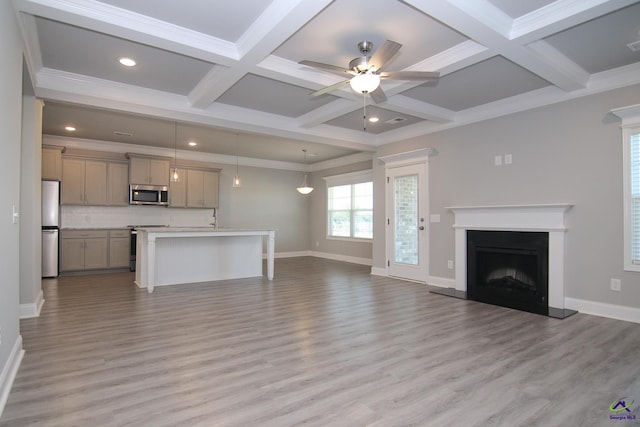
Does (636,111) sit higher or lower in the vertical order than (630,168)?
higher

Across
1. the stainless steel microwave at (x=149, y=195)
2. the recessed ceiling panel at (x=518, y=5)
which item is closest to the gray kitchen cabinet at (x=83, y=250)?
the stainless steel microwave at (x=149, y=195)

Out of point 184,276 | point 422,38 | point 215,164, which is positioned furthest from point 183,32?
point 215,164

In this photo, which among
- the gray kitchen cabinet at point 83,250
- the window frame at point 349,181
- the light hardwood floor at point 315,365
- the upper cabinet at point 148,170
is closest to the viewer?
the light hardwood floor at point 315,365

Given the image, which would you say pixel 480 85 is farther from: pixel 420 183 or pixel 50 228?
pixel 50 228

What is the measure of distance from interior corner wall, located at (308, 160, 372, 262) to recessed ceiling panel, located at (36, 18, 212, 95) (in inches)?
205

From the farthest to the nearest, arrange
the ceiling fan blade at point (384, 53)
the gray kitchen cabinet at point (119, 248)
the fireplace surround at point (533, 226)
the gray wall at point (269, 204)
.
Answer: the gray wall at point (269, 204)
the gray kitchen cabinet at point (119, 248)
the fireplace surround at point (533, 226)
the ceiling fan blade at point (384, 53)

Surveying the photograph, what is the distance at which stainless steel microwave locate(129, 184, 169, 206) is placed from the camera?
748cm

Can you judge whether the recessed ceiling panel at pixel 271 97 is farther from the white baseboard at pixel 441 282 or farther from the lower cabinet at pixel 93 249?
the lower cabinet at pixel 93 249

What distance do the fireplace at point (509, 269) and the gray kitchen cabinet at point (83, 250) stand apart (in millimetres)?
6767

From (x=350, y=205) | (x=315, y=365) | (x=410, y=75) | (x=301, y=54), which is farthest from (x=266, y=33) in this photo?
(x=350, y=205)

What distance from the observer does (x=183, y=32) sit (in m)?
3.18

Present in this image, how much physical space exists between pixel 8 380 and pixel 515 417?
122 inches

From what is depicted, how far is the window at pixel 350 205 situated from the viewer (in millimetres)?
8672

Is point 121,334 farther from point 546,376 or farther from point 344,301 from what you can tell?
point 546,376
